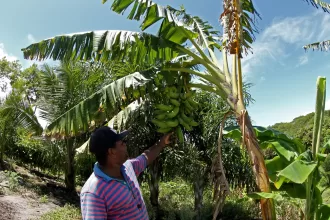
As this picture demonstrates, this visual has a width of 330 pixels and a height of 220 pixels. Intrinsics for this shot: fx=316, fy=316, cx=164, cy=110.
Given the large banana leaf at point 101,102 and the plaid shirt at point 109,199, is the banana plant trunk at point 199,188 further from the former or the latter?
the plaid shirt at point 109,199

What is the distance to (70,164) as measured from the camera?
1145 cm

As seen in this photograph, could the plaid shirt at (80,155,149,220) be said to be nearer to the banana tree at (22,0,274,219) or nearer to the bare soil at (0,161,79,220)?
the banana tree at (22,0,274,219)

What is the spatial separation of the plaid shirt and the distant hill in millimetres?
13963

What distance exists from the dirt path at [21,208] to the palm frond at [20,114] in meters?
2.42

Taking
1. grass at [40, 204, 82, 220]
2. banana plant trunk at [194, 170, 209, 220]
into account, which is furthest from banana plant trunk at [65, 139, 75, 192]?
banana plant trunk at [194, 170, 209, 220]

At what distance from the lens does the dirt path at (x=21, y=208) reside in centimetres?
807

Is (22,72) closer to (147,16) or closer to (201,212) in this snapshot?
(201,212)

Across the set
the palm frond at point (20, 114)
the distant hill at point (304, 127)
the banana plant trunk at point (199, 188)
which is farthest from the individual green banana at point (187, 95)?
the distant hill at point (304, 127)

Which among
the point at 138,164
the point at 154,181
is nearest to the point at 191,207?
the point at 154,181

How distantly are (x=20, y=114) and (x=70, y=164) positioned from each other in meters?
2.54

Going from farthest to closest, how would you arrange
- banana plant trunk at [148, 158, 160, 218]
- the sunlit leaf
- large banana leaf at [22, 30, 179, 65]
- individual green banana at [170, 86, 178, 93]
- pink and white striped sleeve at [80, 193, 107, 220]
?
banana plant trunk at [148, 158, 160, 218] < large banana leaf at [22, 30, 179, 65] < individual green banana at [170, 86, 178, 93] < the sunlit leaf < pink and white striped sleeve at [80, 193, 107, 220]

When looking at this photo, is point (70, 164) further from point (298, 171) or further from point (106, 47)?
point (298, 171)

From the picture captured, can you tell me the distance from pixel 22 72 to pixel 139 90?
23706 millimetres

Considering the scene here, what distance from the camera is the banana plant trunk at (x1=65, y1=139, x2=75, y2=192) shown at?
1122 centimetres
